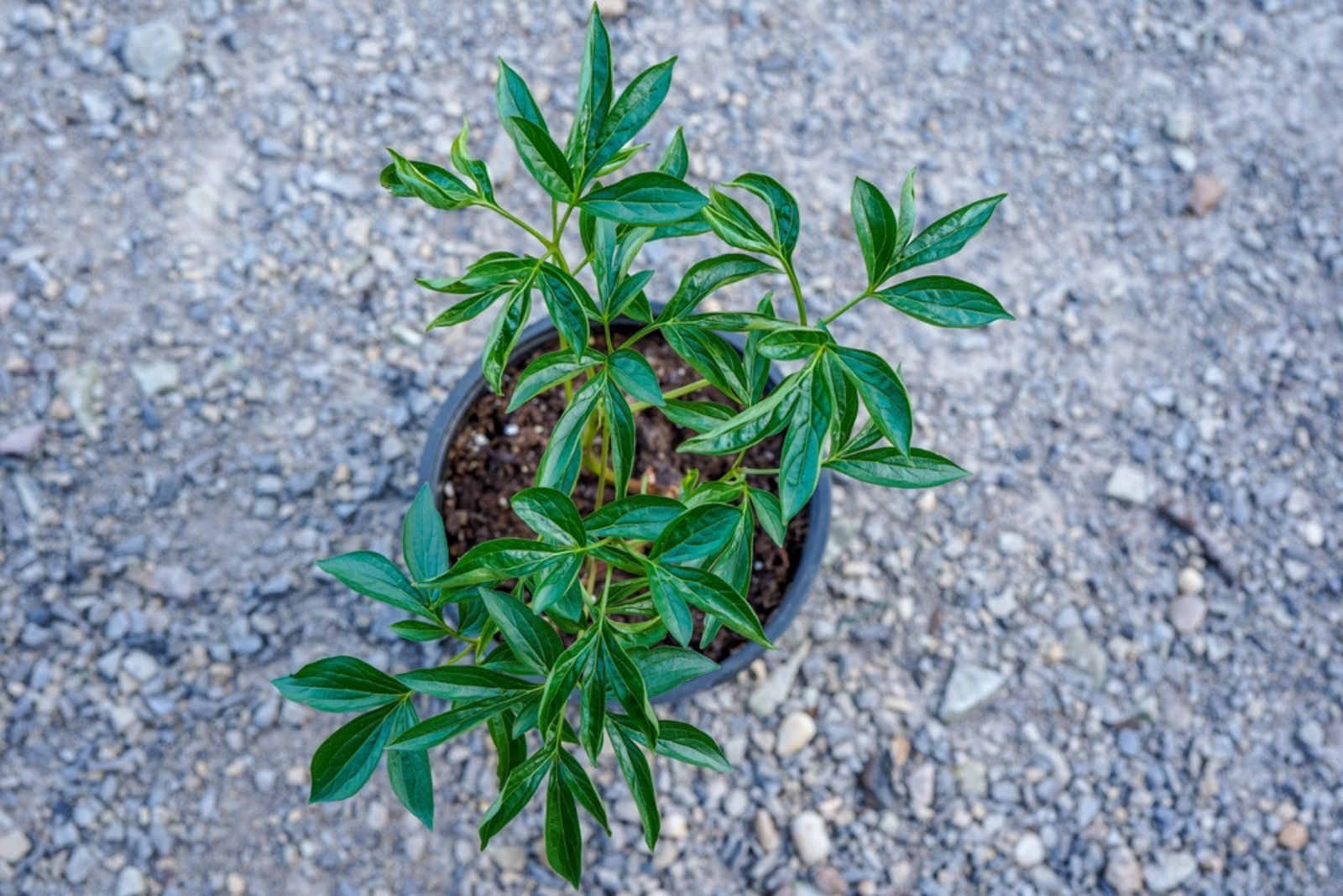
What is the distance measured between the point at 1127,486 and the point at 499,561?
49.4 inches

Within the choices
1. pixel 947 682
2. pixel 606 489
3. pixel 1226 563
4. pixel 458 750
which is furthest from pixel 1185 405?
pixel 458 750

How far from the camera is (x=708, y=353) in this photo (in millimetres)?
985

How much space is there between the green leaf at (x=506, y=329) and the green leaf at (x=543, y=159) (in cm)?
8

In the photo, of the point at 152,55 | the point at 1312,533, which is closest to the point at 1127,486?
the point at 1312,533

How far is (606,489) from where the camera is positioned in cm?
140

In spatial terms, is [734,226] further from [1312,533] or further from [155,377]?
[1312,533]

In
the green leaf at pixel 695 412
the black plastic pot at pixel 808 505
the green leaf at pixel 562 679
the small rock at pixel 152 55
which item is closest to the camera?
the green leaf at pixel 562 679

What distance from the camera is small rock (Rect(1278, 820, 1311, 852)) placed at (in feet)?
5.30

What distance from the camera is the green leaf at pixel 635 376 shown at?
0.93 metres

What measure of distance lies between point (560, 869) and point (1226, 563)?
127 centimetres

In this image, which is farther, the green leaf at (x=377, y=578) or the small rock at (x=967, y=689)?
the small rock at (x=967, y=689)

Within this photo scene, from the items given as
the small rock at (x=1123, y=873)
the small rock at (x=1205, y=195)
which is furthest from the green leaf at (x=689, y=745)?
the small rock at (x=1205, y=195)

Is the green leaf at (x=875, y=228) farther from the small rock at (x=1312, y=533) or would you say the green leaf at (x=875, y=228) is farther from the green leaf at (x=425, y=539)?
the small rock at (x=1312, y=533)

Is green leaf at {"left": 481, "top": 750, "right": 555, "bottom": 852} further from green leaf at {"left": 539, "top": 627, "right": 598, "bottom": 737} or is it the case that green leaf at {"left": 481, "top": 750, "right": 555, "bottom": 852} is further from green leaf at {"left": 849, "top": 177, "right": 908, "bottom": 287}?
green leaf at {"left": 849, "top": 177, "right": 908, "bottom": 287}
